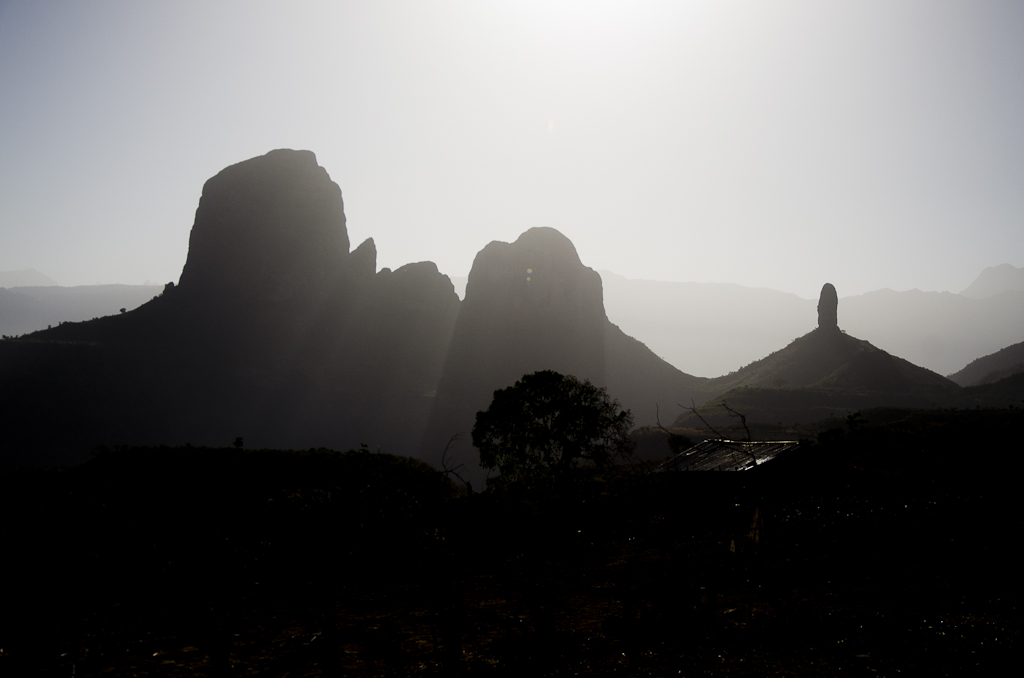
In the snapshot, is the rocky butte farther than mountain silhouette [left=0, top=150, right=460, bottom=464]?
Yes

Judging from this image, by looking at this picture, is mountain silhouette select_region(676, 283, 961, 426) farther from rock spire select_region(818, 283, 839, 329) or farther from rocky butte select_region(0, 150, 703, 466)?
rocky butte select_region(0, 150, 703, 466)

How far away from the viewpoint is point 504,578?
40.4 ft

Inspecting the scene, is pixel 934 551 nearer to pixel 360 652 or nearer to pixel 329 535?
pixel 360 652

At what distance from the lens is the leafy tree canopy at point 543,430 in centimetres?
2389

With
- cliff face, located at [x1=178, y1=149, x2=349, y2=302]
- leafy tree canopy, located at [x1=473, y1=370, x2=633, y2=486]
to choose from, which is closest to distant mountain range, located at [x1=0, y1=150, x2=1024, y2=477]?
cliff face, located at [x1=178, y1=149, x2=349, y2=302]

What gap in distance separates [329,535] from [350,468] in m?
8.95

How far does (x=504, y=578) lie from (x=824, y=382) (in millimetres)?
100601

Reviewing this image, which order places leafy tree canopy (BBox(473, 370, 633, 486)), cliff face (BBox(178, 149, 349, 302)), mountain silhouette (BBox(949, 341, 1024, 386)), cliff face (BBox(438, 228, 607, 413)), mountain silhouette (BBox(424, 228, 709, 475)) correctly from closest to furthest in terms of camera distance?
leafy tree canopy (BBox(473, 370, 633, 486)), cliff face (BBox(178, 149, 349, 302)), mountain silhouette (BBox(424, 228, 709, 475)), cliff face (BBox(438, 228, 607, 413)), mountain silhouette (BBox(949, 341, 1024, 386))

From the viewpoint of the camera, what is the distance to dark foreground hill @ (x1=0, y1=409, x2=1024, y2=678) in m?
7.00

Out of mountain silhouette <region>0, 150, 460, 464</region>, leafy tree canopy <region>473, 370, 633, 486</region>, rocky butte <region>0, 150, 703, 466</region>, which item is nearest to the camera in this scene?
leafy tree canopy <region>473, 370, 633, 486</region>

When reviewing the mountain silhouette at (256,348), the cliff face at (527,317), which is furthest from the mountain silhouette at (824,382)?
the mountain silhouette at (256,348)

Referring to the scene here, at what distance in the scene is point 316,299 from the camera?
110 metres

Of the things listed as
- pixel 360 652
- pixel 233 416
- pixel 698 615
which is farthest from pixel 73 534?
pixel 233 416

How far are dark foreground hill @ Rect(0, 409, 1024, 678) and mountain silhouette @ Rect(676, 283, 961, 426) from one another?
56.3 meters
